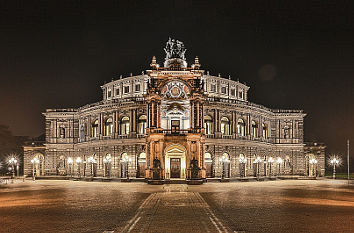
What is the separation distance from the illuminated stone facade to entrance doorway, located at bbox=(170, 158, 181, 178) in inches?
6.3

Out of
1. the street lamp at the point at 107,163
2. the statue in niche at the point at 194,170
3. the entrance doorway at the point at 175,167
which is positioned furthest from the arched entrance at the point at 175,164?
the street lamp at the point at 107,163

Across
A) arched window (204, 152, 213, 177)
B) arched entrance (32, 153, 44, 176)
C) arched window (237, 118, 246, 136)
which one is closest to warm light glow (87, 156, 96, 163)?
arched entrance (32, 153, 44, 176)

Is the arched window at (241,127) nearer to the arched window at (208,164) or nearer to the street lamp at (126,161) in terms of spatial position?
the arched window at (208,164)

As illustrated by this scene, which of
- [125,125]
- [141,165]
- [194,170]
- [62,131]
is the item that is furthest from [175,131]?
[62,131]

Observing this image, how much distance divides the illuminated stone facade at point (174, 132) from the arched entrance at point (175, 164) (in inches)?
6.2

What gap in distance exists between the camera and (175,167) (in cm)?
6041

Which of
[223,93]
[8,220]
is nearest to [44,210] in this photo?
[8,220]

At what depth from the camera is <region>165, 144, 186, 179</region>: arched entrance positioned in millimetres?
59781

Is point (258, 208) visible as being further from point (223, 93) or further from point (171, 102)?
point (223, 93)

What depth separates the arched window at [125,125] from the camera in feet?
218

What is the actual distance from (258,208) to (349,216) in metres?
5.58

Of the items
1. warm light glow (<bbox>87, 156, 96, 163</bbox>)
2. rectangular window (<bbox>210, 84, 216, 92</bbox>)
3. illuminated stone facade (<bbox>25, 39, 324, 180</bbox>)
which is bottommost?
warm light glow (<bbox>87, 156, 96, 163</bbox>)

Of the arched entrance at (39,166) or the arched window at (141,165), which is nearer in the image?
the arched window at (141,165)

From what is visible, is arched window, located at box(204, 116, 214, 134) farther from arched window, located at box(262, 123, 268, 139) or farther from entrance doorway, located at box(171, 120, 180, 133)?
arched window, located at box(262, 123, 268, 139)
